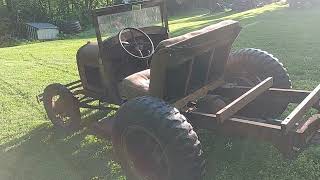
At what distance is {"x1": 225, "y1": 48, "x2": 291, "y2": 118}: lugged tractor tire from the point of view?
15.5 ft

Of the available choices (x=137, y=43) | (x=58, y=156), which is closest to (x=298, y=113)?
(x=137, y=43)

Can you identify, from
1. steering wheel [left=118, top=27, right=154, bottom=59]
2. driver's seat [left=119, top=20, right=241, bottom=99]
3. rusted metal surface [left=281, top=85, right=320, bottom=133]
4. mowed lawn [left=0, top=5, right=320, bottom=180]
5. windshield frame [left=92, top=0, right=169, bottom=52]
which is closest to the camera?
rusted metal surface [left=281, top=85, right=320, bottom=133]

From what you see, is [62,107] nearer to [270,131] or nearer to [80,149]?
[80,149]

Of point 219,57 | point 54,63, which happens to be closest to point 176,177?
point 219,57

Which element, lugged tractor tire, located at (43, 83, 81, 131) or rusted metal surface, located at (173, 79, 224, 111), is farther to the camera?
lugged tractor tire, located at (43, 83, 81, 131)

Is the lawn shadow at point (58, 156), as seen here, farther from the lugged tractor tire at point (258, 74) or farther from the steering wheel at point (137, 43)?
the lugged tractor tire at point (258, 74)

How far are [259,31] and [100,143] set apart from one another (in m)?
9.51

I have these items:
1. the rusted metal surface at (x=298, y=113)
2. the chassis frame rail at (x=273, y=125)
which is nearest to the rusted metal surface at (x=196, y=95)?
the chassis frame rail at (x=273, y=125)

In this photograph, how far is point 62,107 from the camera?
5.80m

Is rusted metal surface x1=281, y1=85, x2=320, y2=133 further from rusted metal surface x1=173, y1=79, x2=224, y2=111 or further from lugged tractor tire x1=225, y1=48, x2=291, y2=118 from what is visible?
rusted metal surface x1=173, y1=79, x2=224, y2=111

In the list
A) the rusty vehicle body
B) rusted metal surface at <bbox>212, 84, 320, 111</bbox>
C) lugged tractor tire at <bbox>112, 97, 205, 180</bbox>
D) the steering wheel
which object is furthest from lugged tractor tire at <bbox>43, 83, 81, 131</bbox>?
rusted metal surface at <bbox>212, 84, 320, 111</bbox>

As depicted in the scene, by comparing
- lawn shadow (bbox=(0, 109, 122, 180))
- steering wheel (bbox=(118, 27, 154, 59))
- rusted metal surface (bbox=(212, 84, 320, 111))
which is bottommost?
lawn shadow (bbox=(0, 109, 122, 180))

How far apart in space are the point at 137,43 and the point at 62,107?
1.48 meters

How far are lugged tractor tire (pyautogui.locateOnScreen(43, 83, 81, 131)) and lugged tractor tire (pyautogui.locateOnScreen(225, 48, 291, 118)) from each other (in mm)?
2204
